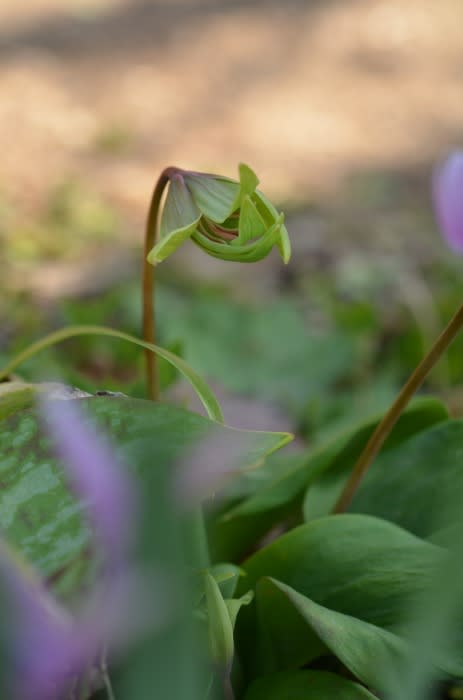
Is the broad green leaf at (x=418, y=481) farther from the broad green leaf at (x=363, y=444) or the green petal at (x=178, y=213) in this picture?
the green petal at (x=178, y=213)

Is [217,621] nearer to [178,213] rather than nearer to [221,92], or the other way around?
[178,213]

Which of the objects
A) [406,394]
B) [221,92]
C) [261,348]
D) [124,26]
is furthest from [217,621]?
[124,26]

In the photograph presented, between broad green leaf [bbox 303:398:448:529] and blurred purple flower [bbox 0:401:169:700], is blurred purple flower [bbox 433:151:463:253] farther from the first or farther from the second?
blurred purple flower [bbox 0:401:169:700]

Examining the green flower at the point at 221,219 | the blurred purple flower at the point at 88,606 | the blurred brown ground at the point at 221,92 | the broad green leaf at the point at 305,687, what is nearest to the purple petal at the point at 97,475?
the blurred purple flower at the point at 88,606

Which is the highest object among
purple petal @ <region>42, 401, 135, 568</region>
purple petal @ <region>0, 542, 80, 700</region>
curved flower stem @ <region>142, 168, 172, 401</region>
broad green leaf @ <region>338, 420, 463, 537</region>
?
curved flower stem @ <region>142, 168, 172, 401</region>

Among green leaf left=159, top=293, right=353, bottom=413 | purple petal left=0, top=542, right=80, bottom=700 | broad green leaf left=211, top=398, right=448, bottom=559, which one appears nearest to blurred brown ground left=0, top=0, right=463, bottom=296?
green leaf left=159, top=293, right=353, bottom=413

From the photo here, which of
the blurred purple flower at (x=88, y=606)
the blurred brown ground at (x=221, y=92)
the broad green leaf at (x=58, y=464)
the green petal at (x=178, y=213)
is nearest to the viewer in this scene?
the blurred purple flower at (x=88, y=606)
